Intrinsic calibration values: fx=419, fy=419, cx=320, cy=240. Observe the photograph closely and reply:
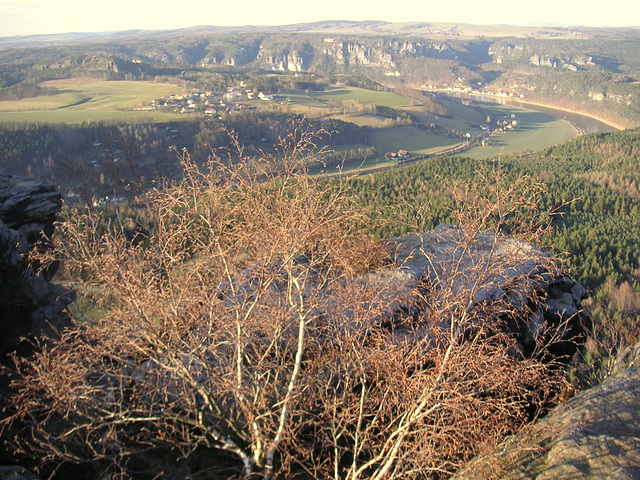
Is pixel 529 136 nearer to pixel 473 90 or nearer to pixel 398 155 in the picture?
pixel 398 155

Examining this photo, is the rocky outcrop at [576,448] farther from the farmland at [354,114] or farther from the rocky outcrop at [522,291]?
the farmland at [354,114]

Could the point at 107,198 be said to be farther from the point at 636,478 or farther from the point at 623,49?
the point at 623,49

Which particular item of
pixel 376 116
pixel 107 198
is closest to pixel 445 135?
pixel 376 116

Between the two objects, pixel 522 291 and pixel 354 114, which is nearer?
pixel 522 291

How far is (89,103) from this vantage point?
244ft

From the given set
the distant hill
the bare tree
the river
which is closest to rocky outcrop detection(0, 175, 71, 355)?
the bare tree

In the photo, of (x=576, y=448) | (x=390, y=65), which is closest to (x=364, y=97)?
(x=390, y=65)

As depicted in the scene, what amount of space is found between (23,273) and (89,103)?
255 feet

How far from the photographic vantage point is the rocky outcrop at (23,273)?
28.9ft

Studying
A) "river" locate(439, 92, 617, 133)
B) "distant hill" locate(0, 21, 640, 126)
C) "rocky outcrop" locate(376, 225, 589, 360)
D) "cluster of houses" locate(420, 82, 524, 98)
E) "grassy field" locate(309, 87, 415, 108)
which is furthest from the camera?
"cluster of houses" locate(420, 82, 524, 98)

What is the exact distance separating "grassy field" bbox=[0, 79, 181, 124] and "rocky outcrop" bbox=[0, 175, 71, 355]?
50.8 m

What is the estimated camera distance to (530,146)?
6688 cm

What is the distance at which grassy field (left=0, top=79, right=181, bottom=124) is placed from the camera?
58875 millimetres

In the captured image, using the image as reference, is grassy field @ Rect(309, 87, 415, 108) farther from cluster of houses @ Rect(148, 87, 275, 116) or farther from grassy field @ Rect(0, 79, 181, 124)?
grassy field @ Rect(0, 79, 181, 124)
